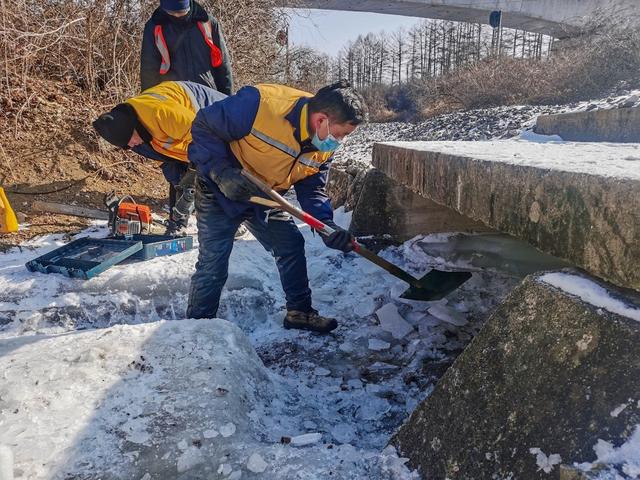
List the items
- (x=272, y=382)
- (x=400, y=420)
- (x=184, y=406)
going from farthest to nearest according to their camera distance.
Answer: (x=272, y=382), (x=400, y=420), (x=184, y=406)

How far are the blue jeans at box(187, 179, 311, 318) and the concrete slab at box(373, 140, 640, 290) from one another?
114 centimetres

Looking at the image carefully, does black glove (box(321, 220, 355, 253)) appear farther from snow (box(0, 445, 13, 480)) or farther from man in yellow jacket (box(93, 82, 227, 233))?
snow (box(0, 445, 13, 480))

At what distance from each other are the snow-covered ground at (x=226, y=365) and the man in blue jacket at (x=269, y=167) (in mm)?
351

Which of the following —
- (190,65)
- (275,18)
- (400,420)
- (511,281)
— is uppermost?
(275,18)

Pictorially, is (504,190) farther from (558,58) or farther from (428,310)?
(558,58)

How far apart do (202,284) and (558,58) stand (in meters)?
15.8

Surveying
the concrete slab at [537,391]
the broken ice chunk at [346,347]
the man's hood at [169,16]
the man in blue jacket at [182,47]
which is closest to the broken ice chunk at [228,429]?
the concrete slab at [537,391]

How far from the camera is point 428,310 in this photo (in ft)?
10.2

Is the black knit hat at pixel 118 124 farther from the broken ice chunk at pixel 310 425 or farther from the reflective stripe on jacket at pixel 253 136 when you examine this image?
the broken ice chunk at pixel 310 425

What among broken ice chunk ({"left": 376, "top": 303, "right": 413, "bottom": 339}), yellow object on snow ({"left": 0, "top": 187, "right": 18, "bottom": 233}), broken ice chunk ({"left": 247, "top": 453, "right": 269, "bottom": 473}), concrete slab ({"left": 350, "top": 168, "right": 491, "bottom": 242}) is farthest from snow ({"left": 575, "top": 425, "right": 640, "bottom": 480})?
yellow object on snow ({"left": 0, "top": 187, "right": 18, "bottom": 233})

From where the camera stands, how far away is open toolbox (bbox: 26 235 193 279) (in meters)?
3.37

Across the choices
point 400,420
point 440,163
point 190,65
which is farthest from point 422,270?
point 190,65

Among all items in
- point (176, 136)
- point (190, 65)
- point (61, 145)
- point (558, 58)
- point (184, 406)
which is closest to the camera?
point (184, 406)

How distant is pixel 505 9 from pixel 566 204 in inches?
1029
